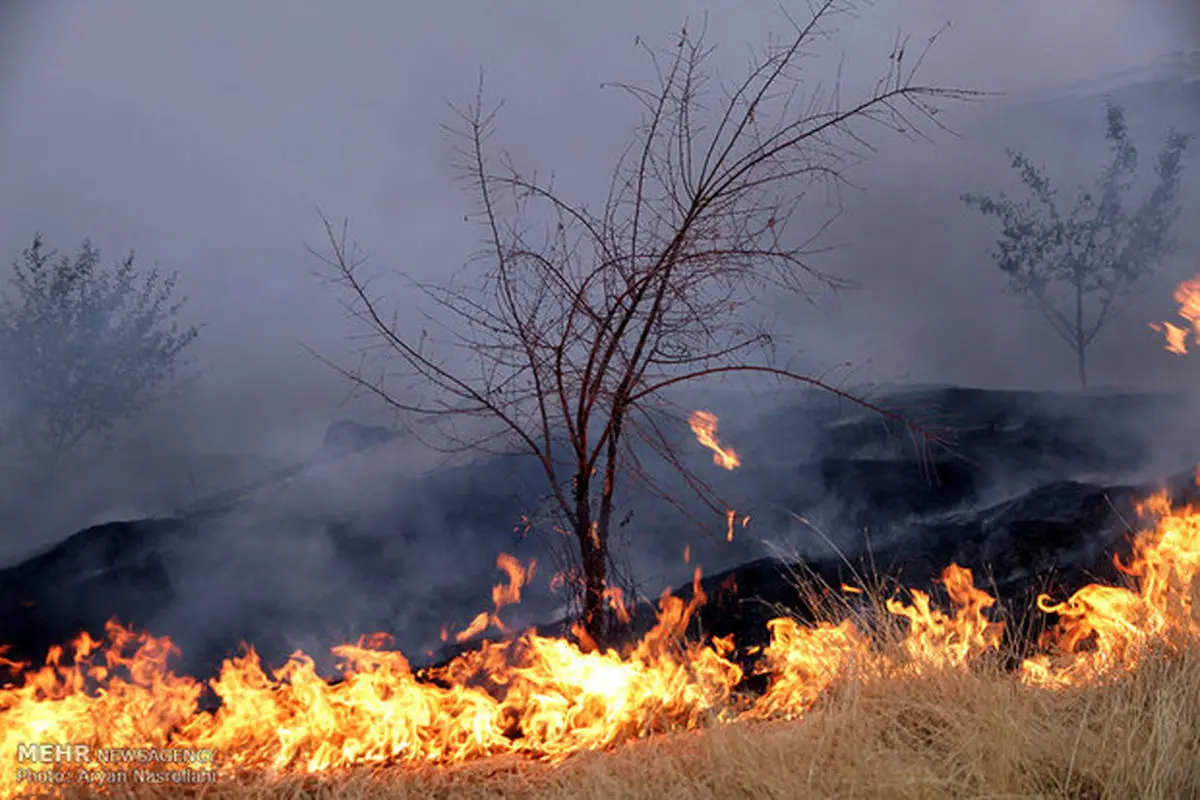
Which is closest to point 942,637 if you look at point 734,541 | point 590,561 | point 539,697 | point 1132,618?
point 1132,618

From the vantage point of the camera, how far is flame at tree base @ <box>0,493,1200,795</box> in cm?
315

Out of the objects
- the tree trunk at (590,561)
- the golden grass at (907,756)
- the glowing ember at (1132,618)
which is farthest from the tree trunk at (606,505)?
the glowing ember at (1132,618)

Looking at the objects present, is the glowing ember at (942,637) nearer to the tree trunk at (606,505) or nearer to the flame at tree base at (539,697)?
the flame at tree base at (539,697)

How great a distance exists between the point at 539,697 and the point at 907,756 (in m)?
1.42

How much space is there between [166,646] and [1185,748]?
5.41 meters

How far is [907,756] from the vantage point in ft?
8.99

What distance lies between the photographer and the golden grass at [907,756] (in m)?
2.51

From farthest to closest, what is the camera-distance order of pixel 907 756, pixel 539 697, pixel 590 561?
pixel 590 561 < pixel 539 697 < pixel 907 756

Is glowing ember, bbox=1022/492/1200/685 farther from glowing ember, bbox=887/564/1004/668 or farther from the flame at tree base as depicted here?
glowing ember, bbox=887/564/1004/668

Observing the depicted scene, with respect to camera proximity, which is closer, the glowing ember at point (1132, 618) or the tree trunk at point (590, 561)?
the glowing ember at point (1132, 618)

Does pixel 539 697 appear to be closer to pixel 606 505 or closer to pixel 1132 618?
pixel 606 505

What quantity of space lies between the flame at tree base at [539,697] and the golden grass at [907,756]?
0.21 feet

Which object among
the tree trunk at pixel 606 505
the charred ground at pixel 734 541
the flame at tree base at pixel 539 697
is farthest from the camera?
the charred ground at pixel 734 541

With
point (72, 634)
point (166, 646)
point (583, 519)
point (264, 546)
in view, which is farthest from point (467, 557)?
point (583, 519)
